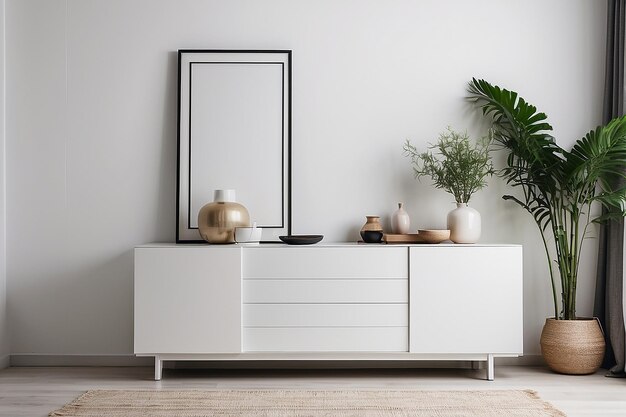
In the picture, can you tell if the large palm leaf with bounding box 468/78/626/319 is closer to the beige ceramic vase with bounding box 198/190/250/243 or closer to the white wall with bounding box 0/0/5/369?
the beige ceramic vase with bounding box 198/190/250/243

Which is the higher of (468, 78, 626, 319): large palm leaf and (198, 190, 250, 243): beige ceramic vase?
(468, 78, 626, 319): large palm leaf

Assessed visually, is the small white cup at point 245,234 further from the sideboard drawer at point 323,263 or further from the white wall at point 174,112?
the white wall at point 174,112

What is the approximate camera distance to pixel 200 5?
3.94 meters

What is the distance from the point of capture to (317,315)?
11.4ft

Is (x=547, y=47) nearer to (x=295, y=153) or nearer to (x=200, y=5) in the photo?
(x=295, y=153)

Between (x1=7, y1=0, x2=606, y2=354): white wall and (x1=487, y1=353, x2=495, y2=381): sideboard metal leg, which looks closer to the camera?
(x1=487, y1=353, x2=495, y2=381): sideboard metal leg

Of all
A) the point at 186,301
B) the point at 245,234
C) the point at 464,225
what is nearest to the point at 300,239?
the point at 245,234

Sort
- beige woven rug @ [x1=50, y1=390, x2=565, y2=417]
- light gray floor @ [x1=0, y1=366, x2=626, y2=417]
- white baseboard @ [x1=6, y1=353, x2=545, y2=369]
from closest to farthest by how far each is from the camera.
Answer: beige woven rug @ [x1=50, y1=390, x2=565, y2=417], light gray floor @ [x1=0, y1=366, x2=626, y2=417], white baseboard @ [x1=6, y1=353, x2=545, y2=369]

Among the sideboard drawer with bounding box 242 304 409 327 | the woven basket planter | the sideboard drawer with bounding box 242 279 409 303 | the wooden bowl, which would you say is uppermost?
the wooden bowl

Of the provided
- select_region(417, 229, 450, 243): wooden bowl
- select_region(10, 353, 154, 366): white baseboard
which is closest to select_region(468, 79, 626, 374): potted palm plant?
select_region(417, 229, 450, 243): wooden bowl

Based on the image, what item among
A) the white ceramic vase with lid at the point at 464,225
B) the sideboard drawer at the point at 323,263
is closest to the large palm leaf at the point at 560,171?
the white ceramic vase with lid at the point at 464,225

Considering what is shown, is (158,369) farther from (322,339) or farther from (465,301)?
(465,301)

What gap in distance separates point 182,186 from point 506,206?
1.97m

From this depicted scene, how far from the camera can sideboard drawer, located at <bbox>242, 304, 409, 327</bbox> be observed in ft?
11.4
